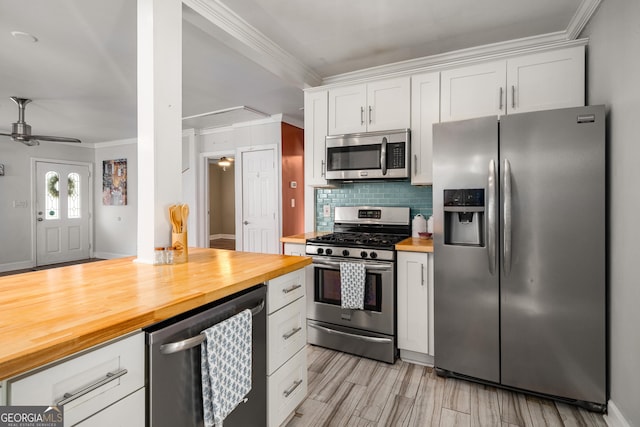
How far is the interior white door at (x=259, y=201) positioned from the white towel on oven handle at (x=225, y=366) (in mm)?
3910

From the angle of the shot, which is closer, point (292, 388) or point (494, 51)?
point (292, 388)

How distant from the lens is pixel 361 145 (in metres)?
3.07

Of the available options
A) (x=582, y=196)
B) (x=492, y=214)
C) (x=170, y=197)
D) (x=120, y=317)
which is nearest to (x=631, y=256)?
(x=582, y=196)

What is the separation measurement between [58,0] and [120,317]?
2462 mm

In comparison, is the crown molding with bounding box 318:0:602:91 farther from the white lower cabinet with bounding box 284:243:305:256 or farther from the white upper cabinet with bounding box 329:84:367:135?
the white lower cabinet with bounding box 284:243:305:256

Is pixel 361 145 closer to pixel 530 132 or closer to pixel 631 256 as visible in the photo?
pixel 530 132

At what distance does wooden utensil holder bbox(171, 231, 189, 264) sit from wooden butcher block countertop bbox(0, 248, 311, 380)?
6 centimetres

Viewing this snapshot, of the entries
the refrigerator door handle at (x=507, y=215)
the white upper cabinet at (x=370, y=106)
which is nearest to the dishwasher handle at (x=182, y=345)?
the refrigerator door handle at (x=507, y=215)

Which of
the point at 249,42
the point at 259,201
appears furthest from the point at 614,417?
the point at 259,201

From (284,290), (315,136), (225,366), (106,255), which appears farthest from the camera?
(106,255)

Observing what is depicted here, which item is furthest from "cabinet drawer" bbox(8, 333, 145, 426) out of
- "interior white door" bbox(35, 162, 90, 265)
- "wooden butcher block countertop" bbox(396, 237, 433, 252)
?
"interior white door" bbox(35, 162, 90, 265)

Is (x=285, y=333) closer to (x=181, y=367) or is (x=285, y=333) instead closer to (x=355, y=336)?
(x=181, y=367)

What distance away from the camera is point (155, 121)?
1.83m

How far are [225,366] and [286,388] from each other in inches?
24.7
